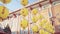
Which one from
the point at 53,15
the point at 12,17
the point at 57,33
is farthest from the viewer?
the point at 12,17

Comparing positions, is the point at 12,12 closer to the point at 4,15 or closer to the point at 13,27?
the point at 13,27

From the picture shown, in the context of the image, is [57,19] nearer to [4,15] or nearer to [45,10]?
[45,10]

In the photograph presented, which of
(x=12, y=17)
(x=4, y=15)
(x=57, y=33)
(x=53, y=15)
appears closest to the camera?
(x=4, y=15)

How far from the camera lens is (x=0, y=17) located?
0.83 m

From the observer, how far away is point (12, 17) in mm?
2857

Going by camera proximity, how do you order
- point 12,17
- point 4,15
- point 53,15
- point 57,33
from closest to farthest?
point 4,15 < point 57,33 < point 53,15 < point 12,17

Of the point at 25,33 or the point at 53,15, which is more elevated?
the point at 53,15

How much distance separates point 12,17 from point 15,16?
111 millimetres

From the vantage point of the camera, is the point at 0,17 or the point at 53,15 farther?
the point at 53,15

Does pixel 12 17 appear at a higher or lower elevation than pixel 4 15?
higher

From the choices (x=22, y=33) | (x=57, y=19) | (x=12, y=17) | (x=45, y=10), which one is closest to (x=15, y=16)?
(x=12, y=17)

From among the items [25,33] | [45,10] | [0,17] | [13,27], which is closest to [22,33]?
[25,33]

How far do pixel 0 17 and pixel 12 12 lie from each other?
74.0 inches

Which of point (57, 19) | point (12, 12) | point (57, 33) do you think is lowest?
point (57, 33)
